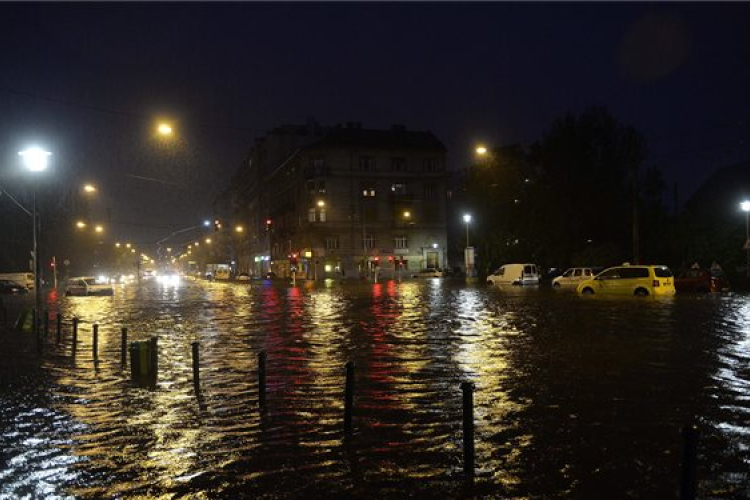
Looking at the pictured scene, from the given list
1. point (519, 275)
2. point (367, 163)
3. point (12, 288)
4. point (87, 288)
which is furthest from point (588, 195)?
point (12, 288)

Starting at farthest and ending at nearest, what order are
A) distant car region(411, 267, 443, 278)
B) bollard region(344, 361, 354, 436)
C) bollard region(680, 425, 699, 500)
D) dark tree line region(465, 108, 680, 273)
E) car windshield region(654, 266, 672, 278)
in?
1. distant car region(411, 267, 443, 278)
2. dark tree line region(465, 108, 680, 273)
3. car windshield region(654, 266, 672, 278)
4. bollard region(344, 361, 354, 436)
5. bollard region(680, 425, 699, 500)

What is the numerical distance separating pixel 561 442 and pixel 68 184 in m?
74.6

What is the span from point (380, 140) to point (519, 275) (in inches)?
1469

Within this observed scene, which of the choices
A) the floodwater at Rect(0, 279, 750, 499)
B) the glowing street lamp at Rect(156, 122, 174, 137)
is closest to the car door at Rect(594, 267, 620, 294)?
the floodwater at Rect(0, 279, 750, 499)

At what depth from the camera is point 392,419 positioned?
30.7 feet

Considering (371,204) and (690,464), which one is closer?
(690,464)

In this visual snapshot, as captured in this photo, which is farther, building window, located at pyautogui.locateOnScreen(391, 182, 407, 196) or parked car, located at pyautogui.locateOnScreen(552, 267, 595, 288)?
building window, located at pyautogui.locateOnScreen(391, 182, 407, 196)

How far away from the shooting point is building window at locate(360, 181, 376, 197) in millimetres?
87250

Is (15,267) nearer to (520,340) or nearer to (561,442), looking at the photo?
(520,340)

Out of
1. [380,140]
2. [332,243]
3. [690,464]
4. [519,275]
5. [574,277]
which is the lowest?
[690,464]

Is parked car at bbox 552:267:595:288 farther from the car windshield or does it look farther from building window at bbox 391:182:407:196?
building window at bbox 391:182:407:196

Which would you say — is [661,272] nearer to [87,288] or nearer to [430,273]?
[87,288]

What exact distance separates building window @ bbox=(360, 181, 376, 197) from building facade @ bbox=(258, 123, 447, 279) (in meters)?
0.12

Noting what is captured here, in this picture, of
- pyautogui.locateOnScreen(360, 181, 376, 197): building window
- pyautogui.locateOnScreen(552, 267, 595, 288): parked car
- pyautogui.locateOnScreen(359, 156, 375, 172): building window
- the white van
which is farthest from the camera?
pyautogui.locateOnScreen(359, 156, 375, 172): building window
